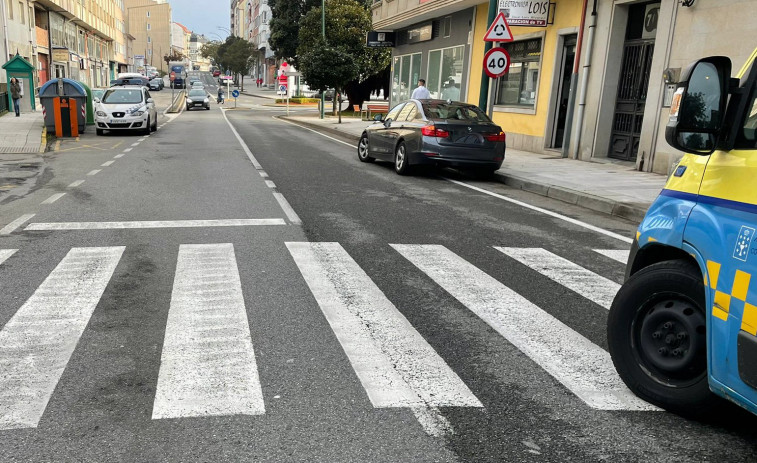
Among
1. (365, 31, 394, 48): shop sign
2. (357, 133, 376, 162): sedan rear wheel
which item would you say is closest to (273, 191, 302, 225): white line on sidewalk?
(357, 133, 376, 162): sedan rear wheel

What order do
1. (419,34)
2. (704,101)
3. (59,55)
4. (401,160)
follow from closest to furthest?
(704,101), (401,160), (419,34), (59,55)

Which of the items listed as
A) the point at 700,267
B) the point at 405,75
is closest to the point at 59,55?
the point at 405,75


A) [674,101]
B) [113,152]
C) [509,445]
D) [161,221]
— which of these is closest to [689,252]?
[674,101]

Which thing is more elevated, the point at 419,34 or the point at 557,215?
the point at 419,34

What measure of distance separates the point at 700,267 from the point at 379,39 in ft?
103

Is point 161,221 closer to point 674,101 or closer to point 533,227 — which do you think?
point 533,227

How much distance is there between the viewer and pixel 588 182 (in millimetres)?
12125

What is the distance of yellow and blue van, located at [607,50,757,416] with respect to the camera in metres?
A: 2.73

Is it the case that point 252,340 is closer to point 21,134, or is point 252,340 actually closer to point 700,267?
point 700,267

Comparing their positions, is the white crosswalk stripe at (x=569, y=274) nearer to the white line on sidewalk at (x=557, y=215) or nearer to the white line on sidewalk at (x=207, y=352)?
the white line on sidewalk at (x=557, y=215)

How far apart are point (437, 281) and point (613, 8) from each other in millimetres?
12806

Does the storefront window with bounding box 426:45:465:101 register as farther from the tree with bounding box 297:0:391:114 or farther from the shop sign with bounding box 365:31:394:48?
the tree with bounding box 297:0:391:114

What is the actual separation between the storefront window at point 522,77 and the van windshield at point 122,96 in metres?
12.3

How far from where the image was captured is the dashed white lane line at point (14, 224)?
7117 mm
